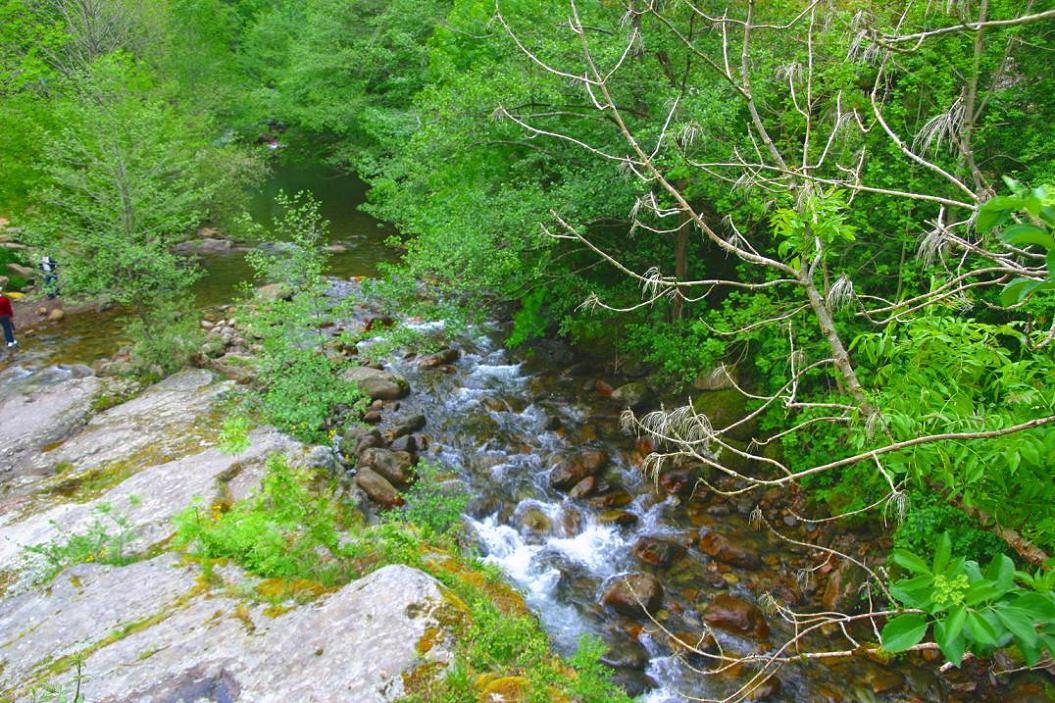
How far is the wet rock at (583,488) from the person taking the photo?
1009 cm

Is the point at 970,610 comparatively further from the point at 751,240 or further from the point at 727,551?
the point at 751,240

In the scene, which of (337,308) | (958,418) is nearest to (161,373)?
(337,308)

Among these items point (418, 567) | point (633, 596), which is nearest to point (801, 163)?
point (633, 596)

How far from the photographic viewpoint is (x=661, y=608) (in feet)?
26.2

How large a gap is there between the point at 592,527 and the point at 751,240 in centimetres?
550

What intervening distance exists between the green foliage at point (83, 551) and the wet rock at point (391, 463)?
3.91 metres

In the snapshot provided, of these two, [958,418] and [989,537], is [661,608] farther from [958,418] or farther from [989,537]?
[958,418]

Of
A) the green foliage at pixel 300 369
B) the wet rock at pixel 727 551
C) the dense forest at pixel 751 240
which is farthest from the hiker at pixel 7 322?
the wet rock at pixel 727 551

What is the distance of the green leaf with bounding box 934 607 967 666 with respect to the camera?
1.72 metres

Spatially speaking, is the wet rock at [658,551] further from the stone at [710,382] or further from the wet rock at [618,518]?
the stone at [710,382]

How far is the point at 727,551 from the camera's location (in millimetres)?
8781

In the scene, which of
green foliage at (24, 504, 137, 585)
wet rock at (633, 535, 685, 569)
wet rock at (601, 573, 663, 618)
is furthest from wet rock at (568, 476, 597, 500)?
green foliage at (24, 504, 137, 585)

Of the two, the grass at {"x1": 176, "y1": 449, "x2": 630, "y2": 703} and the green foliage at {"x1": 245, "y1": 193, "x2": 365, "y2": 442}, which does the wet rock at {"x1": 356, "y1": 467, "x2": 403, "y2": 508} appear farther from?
the grass at {"x1": 176, "y1": 449, "x2": 630, "y2": 703}

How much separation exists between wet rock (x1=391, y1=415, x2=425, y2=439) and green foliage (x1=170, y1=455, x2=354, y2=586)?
492 cm
